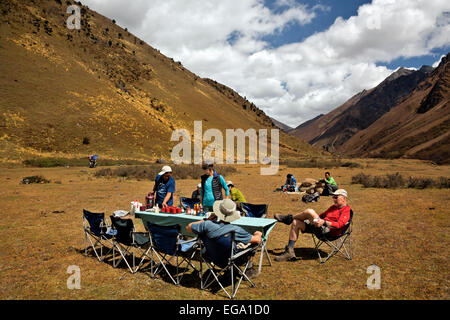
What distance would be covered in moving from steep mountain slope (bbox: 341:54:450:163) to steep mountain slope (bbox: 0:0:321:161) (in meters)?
54.5

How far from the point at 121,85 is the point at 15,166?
36999 mm

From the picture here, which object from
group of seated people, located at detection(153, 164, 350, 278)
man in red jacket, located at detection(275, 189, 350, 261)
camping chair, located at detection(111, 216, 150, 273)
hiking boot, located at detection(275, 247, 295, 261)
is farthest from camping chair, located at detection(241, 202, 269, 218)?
camping chair, located at detection(111, 216, 150, 273)

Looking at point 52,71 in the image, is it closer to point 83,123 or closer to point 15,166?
point 83,123

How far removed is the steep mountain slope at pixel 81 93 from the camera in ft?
128

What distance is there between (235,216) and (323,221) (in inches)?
85.2

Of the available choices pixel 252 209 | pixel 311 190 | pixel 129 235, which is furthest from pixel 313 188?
pixel 129 235

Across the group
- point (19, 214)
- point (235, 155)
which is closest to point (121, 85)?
point (235, 155)

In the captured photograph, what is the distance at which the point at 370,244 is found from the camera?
7301mm

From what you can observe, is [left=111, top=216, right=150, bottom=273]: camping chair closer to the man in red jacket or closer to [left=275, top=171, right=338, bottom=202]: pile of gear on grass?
the man in red jacket

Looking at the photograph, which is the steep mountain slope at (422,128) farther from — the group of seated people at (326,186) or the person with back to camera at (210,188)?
the person with back to camera at (210,188)

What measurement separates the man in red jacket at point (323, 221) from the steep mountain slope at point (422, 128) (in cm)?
5872

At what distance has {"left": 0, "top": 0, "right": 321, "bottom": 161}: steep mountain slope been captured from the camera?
38.9 meters

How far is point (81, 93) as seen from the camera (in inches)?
1923
